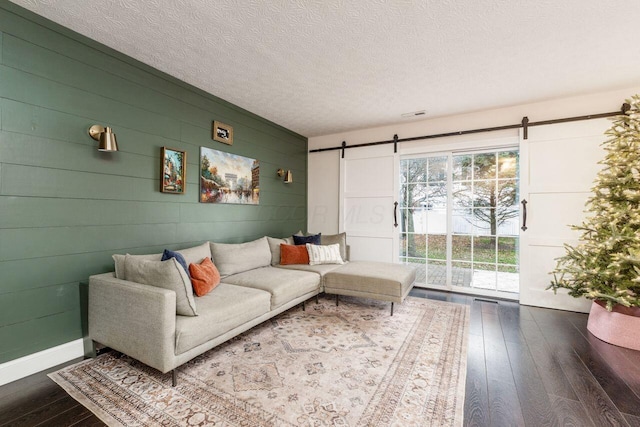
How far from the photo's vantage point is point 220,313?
2.08m

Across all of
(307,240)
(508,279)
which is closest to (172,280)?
(307,240)

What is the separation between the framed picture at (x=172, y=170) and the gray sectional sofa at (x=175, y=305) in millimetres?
695

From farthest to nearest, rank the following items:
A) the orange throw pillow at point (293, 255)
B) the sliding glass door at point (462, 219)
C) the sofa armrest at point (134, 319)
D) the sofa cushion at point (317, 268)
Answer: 1. the sliding glass door at point (462, 219)
2. the orange throw pillow at point (293, 255)
3. the sofa cushion at point (317, 268)
4. the sofa armrest at point (134, 319)

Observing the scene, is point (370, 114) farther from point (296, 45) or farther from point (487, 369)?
point (487, 369)

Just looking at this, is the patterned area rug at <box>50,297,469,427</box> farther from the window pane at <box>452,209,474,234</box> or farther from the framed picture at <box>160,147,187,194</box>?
the window pane at <box>452,209,474,234</box>

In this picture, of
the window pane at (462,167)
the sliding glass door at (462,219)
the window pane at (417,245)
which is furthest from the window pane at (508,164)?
the window pane at (417,245)

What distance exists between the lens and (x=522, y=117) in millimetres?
3609

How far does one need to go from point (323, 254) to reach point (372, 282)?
87cm

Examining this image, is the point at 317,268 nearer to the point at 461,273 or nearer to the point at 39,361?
the point at 461,273

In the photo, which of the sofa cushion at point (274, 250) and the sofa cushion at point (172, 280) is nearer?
the sofa cushion at point (172, 280)

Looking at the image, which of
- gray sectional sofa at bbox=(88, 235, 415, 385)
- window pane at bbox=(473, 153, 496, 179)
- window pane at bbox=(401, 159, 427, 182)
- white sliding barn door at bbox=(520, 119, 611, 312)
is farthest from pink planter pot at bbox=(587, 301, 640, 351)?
window pane at bbox=(401, 159, 427, 182)

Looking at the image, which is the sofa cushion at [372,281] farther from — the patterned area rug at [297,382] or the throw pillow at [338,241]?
the throw pillow at [338,241]

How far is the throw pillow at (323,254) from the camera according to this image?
370cm

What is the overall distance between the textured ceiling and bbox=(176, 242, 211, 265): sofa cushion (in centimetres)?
182
